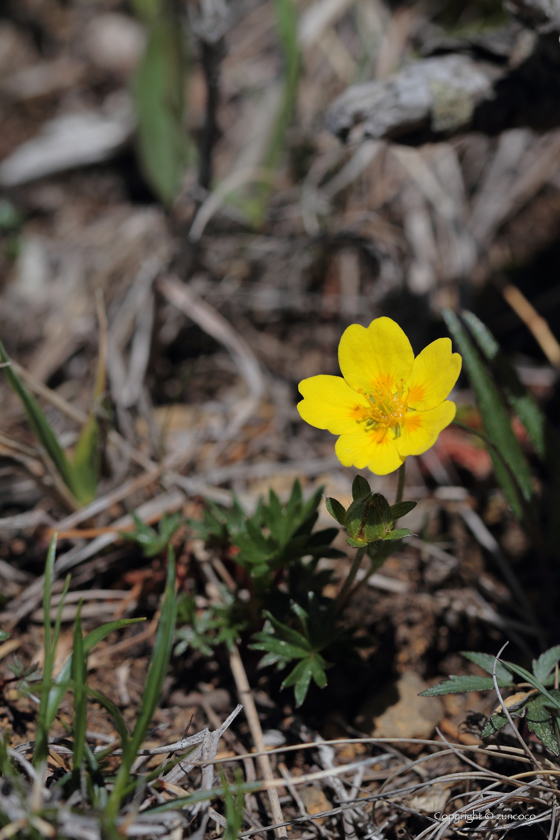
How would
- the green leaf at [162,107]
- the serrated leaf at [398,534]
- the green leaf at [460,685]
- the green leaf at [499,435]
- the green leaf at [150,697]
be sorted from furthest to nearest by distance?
the green leaf at [162,107] < the green leaf at [499,435] < the green leaf at [460,685] < the serrated leaf at [398,534] < the green leaf at [150,697]

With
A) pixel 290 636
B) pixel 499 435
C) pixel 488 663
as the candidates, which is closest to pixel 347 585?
pixel 290 636

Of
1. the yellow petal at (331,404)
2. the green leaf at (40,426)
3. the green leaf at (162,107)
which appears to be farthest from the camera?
the green leaf at (162,107)

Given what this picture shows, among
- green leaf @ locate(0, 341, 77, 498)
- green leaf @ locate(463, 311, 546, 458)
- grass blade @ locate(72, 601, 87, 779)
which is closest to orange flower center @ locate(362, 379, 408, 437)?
green leaf @ locate(463, 311, 546, 458)

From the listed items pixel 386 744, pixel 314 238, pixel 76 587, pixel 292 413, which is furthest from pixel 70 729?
pixel 314 238

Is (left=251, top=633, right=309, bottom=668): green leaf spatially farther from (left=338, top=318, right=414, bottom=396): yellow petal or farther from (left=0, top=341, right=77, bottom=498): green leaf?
(left=0, top=341, right=77, bottom=498): green leaf

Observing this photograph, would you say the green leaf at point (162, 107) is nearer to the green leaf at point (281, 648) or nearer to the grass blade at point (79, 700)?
the green leaf at point (281, 648)

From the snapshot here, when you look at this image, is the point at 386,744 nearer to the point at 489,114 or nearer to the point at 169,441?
the point at 169,441

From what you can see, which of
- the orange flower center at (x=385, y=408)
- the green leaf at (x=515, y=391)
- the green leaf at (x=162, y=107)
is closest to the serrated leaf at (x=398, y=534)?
the orange flower center at (x=385, y=408)
